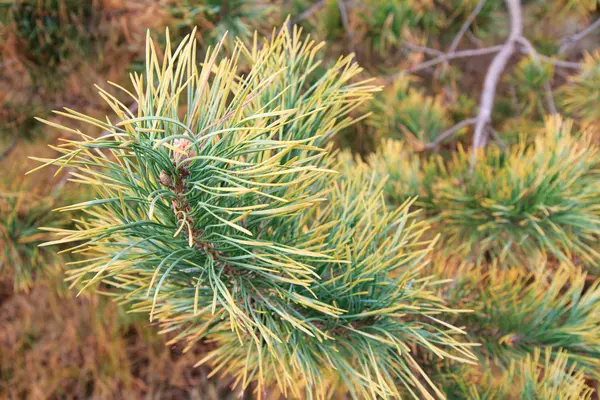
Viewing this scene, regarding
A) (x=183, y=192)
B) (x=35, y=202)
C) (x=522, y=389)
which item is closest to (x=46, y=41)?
(x=35, y=202)

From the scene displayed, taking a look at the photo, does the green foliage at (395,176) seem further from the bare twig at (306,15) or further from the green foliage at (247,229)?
the bare twig at (306,15)

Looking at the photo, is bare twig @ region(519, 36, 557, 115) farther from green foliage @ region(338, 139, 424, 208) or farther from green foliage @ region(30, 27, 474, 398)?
green foliage @ region(30, 27, 474, 398)

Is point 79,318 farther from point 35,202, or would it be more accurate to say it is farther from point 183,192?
point 183,192

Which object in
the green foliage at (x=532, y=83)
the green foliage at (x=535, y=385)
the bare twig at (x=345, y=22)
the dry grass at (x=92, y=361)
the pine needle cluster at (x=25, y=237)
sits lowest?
the dry grass at (x=92, y=361)

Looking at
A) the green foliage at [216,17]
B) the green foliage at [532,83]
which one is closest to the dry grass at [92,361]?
the green foliage at [216,17]

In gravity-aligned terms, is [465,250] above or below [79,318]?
above

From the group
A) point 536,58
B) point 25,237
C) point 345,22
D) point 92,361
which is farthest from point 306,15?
point 92,361

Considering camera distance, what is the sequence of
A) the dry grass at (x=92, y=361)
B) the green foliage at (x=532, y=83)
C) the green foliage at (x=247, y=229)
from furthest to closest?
1. the dry grass at (x=92, y=361)
2. the green foliage at (x=532, y=83)
3. the green foliage at (x=247, y=229)

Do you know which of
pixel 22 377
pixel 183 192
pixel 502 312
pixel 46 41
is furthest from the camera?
pixel 22 377
